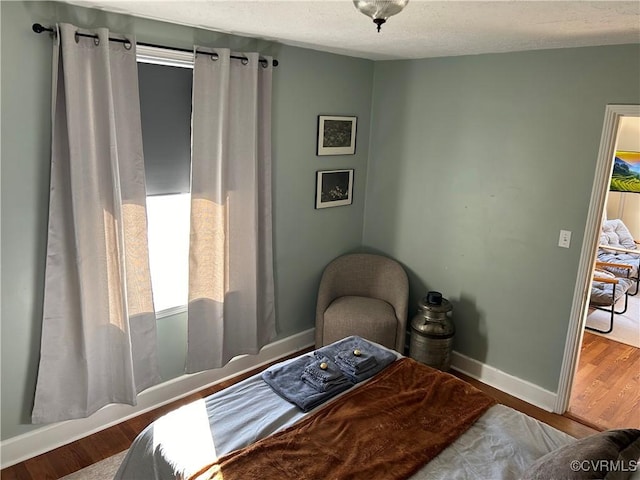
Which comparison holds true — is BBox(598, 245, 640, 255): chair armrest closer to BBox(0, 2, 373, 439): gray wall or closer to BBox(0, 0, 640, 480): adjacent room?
BBox(0, 0, 640, 480): adjacent room

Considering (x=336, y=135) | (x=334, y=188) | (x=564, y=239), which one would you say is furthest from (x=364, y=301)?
(x=564, y=239)

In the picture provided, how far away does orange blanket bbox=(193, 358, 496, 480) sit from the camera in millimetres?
1820

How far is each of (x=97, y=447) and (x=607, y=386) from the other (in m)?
3.59

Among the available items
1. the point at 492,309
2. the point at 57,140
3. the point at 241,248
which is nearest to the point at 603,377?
the point at 492,309

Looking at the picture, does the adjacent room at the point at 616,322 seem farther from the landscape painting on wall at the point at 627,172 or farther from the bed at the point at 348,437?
the bed at the point at 348,437

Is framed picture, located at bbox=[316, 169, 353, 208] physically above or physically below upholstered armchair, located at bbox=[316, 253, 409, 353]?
above

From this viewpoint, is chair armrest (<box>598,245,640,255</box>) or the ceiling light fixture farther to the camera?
chair armrest (<box>598,245,640,255</box>)

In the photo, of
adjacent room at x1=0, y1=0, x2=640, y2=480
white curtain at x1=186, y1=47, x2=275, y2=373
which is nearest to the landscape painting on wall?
adjacent room at x1=0, y1=0, x2=640, y2=480

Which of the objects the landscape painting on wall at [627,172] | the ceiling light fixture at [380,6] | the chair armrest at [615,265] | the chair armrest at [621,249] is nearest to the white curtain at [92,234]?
the ceiling light fixture at [380,6]

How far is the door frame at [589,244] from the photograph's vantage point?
2781mm

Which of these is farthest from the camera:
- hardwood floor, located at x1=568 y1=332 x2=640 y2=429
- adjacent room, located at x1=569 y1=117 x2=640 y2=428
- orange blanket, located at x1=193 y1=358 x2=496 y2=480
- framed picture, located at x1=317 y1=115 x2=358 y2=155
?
framed picture, located at x1=317 y1=115 x2=358 y2=155

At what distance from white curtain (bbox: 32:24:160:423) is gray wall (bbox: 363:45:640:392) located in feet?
6.77

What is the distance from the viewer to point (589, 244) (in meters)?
2.94

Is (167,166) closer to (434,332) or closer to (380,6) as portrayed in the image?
(380,6)
